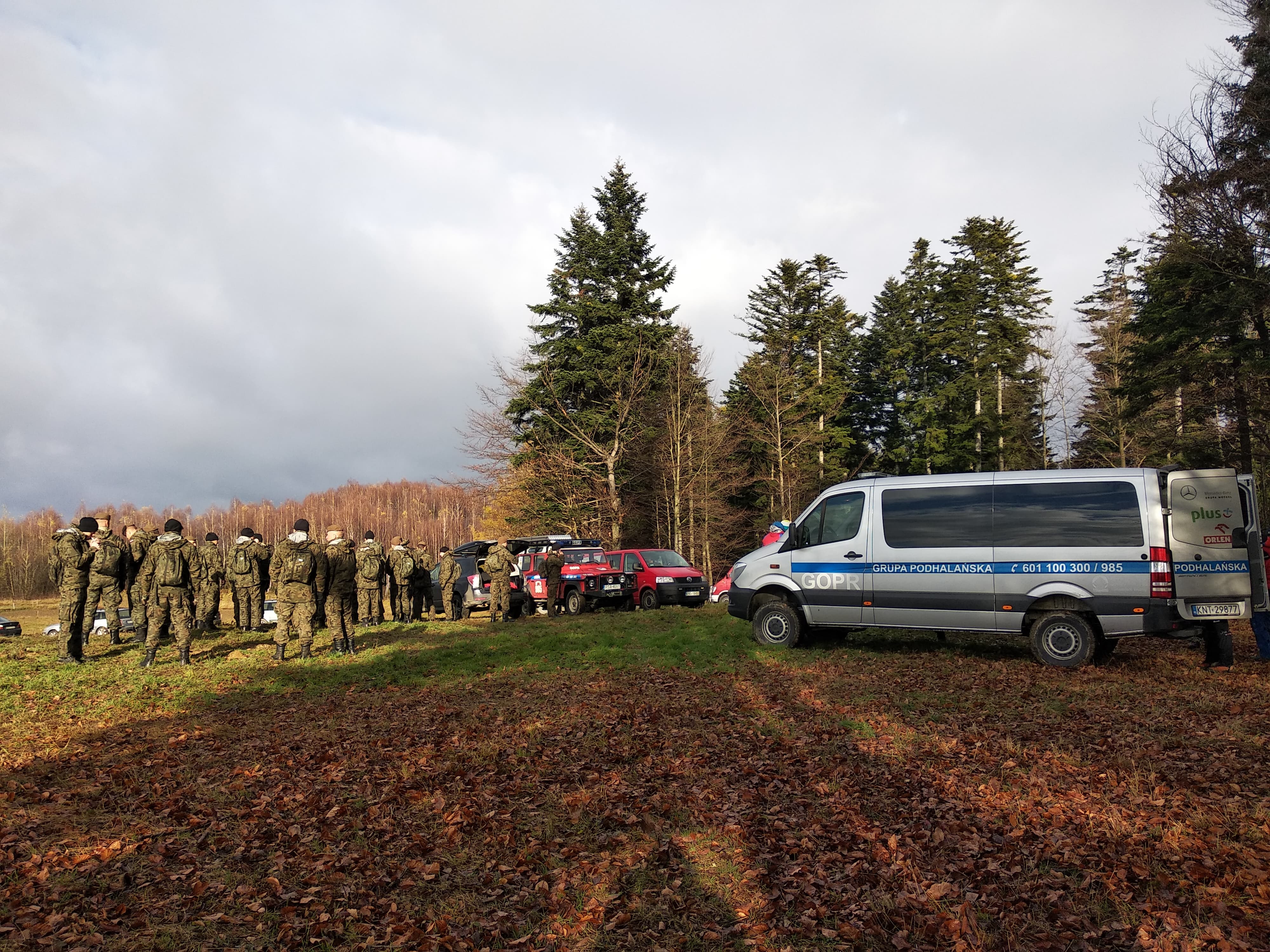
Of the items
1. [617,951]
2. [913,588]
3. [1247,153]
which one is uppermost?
[1247,153]

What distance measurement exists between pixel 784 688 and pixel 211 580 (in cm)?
1144

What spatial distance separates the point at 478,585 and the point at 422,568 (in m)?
2.03

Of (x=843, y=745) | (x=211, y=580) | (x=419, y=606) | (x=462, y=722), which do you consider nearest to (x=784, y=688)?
(x=843, y=745)

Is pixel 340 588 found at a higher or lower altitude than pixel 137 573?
lower

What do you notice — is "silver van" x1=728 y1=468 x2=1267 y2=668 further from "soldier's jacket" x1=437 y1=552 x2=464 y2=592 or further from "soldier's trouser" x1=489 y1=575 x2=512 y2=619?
"soldier's jacket" x1=437 y1=552 x2=464 y2=592

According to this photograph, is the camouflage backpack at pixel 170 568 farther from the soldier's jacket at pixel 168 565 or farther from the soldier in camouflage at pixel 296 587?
the soldier in camouflage at pixel 296 587

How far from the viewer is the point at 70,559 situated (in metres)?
11.8

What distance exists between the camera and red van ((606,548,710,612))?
2158cm

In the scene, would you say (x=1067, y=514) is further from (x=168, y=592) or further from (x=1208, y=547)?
(x=168, y=592)

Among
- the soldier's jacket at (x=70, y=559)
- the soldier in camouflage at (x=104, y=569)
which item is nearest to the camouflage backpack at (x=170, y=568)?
the soldier in camouflage at (x=104, y=569)

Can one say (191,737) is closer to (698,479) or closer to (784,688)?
(784,688)

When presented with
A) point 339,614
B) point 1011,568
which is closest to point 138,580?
point 339,614

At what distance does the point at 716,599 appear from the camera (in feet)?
92.1

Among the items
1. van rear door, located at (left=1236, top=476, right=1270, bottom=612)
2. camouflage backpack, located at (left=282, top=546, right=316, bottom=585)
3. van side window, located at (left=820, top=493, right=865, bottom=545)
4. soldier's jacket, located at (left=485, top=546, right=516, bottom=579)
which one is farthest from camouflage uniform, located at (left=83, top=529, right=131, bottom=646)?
van rear door, located at (left=1236, top=476, right=1270, bottom=612)
